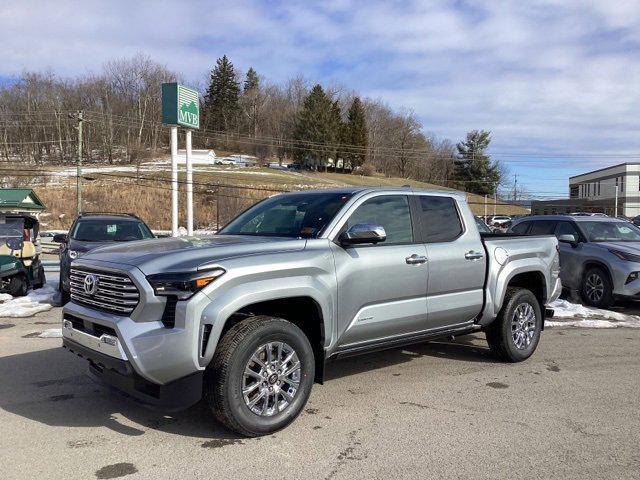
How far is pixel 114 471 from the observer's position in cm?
351

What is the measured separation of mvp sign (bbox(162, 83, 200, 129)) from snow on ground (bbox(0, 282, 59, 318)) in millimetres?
9909

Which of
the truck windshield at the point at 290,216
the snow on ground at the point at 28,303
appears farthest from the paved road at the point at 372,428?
the snow on ground at the point at 28,303

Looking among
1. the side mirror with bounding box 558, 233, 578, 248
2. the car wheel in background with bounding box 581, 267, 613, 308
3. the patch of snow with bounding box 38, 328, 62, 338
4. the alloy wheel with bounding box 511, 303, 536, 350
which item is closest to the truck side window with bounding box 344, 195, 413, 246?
the alloy wheel with bounding box 511, 303, 536, 350

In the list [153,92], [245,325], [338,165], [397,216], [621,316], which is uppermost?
[153,92]

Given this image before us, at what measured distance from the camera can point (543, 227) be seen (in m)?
11.5

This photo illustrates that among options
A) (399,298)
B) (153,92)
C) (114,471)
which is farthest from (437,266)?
(153,92)

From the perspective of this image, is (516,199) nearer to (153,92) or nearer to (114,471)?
(153,92)

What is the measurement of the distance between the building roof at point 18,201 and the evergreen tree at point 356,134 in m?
74.8

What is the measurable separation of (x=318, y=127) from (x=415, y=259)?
3553 inches

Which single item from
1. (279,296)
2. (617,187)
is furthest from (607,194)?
(279,296)

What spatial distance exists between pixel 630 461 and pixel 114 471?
348 cm

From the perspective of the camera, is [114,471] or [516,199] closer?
[114,471]

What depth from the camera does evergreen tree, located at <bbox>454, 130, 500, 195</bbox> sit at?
97.4m

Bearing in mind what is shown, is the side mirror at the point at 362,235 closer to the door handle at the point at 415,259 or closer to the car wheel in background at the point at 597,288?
the door handle at the point at 415,259
